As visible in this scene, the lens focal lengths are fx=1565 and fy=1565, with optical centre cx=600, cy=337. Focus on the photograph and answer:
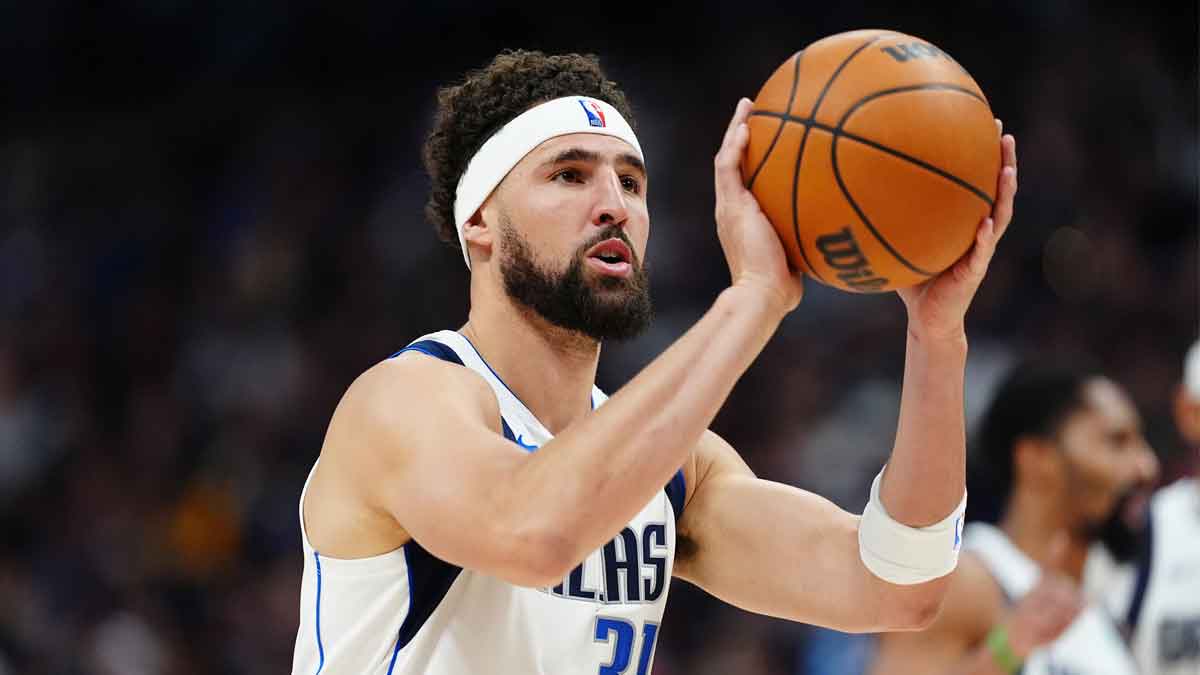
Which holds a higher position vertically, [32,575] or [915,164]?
[915,164]

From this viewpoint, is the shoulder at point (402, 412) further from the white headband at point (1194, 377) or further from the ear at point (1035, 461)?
the white headband at point (1194, 377)

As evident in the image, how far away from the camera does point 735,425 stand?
9688mm

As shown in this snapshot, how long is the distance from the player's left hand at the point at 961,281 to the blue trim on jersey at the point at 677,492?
2.49 ft

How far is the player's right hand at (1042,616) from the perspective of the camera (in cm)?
533

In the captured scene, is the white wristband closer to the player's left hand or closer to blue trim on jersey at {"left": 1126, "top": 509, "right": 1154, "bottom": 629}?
the player's left hand

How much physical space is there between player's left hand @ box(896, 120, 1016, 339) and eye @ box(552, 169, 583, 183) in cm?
85

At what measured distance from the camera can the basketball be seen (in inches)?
118

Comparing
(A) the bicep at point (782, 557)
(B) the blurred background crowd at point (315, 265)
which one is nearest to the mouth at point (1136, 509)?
(B) the blurred background crowd at point (315, 265)

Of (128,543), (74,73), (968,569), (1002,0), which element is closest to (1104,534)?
(968,569)

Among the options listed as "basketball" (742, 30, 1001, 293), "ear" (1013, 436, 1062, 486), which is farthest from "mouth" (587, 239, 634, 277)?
"ear" (1013, 436, 1062, 486)

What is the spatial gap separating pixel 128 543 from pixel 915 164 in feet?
27.5

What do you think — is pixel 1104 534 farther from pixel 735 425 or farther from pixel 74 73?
pixel 74 73

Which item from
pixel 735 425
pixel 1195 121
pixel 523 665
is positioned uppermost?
pixel 523 665

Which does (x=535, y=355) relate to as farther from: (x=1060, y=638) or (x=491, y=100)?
(x=1060, y=638)
